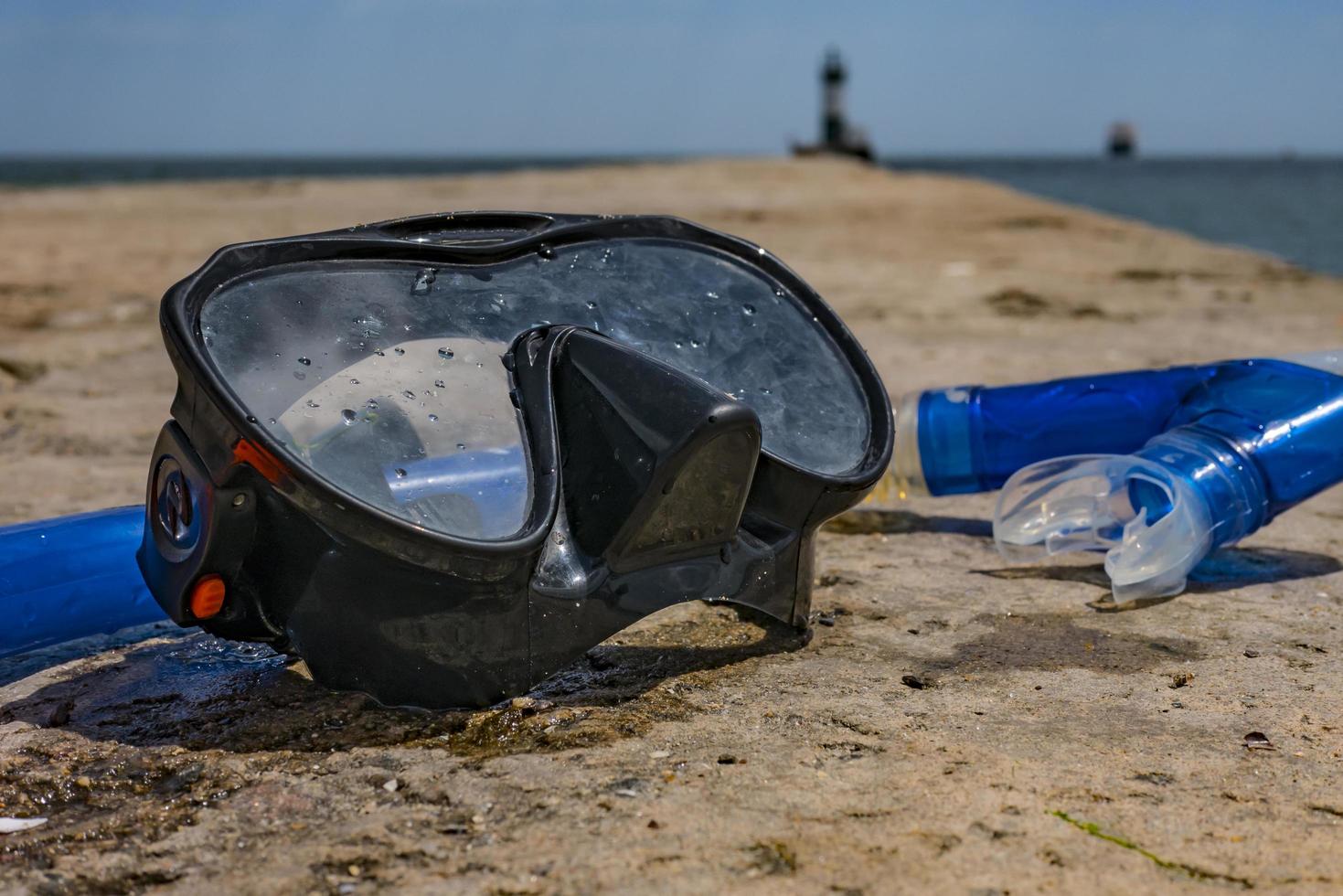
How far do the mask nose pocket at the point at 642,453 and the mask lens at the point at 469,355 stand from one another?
10 centimetres

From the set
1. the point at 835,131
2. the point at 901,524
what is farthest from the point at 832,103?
the point at 901,524

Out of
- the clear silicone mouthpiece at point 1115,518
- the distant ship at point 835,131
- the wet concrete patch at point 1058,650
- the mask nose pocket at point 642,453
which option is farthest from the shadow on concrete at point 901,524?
the distant ship at point 835,131

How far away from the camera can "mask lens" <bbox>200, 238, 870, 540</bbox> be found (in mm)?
1928

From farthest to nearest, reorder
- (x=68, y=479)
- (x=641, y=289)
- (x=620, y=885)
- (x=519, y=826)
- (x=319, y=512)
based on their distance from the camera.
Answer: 1. (x=68, y=479)
2. (x=641, y=289)
3. (x=319, y=512)
4. (x=519, y=826)
5. (x=620, y=885)

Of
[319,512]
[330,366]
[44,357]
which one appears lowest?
[44,357]

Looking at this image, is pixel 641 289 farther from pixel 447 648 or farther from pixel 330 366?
pixel 447 648

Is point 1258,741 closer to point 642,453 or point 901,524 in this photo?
point 642,453

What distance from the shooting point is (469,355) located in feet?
7.01

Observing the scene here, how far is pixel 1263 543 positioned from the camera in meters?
3.16

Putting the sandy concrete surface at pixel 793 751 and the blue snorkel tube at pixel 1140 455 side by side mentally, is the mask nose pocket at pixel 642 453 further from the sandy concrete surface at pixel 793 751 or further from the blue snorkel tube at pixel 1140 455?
the blue snorkel tube at pixel 1140 455

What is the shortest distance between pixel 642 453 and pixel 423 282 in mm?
498

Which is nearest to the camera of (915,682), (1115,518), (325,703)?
(325,703)

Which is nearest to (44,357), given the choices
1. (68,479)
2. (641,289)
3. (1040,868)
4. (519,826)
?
(68,479)

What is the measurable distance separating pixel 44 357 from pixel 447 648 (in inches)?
184
